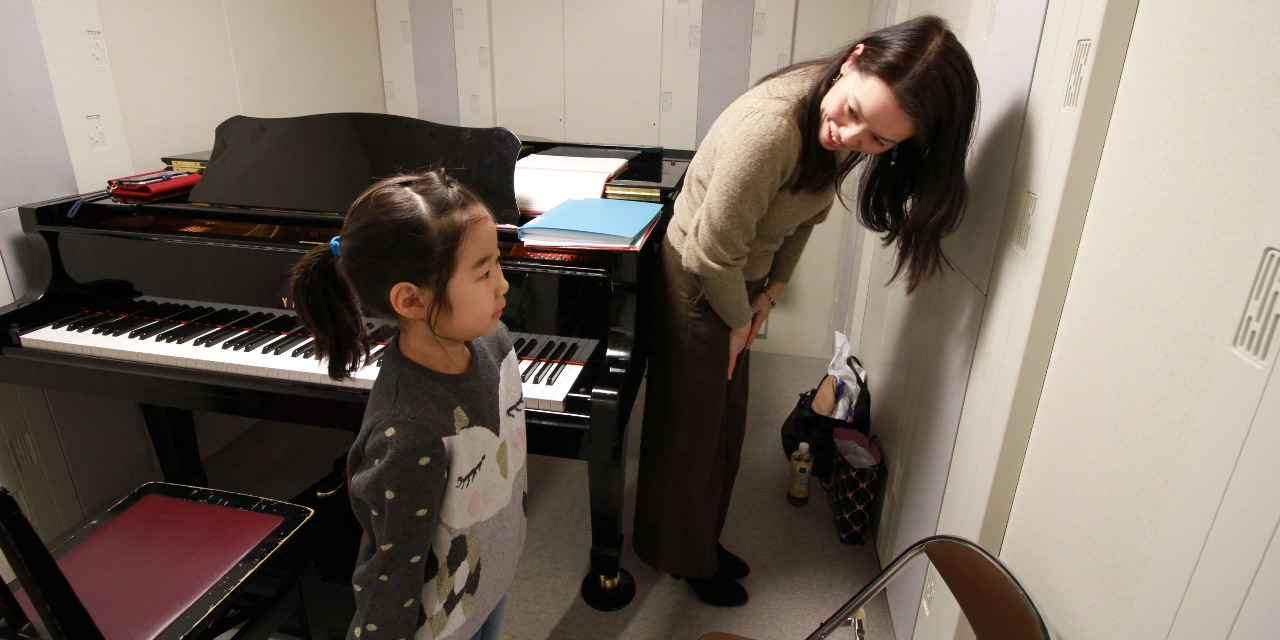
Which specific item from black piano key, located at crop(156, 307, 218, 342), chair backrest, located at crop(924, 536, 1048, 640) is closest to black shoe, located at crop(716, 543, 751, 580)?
chair backrest, located at crop(924, 536, 1048, 640)

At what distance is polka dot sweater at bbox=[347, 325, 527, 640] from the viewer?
2.84ft

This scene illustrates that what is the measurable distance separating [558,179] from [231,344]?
0.95m

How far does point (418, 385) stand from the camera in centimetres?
89

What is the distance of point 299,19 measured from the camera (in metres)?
2.81

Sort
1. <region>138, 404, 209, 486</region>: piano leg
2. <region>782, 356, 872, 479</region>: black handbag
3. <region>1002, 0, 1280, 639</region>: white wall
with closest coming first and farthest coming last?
<region>1002, 0, 1280, 639</region>: white wall, <region>138, 404, 209, 486</region>: piano leg, <region>782, 356, 872, 479</region>: black handbag

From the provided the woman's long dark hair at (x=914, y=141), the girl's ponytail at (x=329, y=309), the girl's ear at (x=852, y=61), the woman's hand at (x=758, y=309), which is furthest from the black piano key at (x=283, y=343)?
the girl's ear at (x=852, y=61)

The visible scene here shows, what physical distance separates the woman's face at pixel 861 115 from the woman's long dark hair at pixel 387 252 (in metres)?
0.63

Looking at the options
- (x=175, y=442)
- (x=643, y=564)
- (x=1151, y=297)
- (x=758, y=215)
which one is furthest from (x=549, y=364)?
(x=175, y=442)

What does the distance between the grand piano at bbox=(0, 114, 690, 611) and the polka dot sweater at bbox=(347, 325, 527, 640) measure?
0.39 m

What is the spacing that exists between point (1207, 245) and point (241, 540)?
1.63m

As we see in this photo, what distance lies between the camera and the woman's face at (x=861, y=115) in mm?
1073

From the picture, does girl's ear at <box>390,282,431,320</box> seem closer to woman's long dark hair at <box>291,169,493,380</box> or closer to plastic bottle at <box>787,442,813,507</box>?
woman's long dark hair at <box>291,169,493,380</box>

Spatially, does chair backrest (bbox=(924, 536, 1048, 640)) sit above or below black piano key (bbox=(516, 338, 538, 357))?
below

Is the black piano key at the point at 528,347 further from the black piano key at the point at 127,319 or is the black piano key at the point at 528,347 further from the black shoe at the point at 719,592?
the black piano key at the point at 127,319
